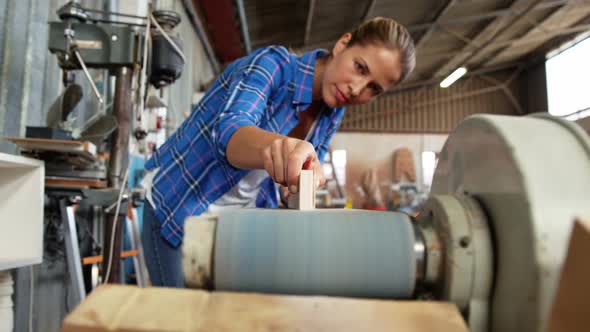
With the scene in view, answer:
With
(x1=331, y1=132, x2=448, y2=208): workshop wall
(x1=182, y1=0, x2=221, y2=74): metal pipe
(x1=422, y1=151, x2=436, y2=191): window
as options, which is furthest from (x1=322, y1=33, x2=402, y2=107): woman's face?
(x1=422, y1=151, x2=436, y2=191): window

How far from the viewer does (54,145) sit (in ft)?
4.40

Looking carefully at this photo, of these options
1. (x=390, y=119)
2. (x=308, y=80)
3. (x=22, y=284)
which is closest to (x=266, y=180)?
(x=308, y=80)

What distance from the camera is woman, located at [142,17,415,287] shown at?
39.0 inches

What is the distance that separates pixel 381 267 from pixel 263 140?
362 millimetres

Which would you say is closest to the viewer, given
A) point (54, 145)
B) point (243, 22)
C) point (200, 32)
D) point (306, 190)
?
point (306, 190)

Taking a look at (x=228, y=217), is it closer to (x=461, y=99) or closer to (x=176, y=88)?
(x=176, y=88)

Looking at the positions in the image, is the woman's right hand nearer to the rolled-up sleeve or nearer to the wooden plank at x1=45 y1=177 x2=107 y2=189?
the rolled-up sleeve

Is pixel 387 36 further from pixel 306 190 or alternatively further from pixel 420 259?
pixel 420 259

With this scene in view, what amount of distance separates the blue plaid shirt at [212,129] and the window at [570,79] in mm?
7983

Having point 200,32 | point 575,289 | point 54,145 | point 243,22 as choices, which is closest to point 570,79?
point 243,22

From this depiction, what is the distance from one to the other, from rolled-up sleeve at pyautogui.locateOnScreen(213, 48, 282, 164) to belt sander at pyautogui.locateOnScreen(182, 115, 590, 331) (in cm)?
37

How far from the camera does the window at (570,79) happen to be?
7703 millimetres

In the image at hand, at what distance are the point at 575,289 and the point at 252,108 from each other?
2.23 feet

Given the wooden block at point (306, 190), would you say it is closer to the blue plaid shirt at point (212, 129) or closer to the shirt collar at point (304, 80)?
the blue plaid shirt at point (212, 129)
